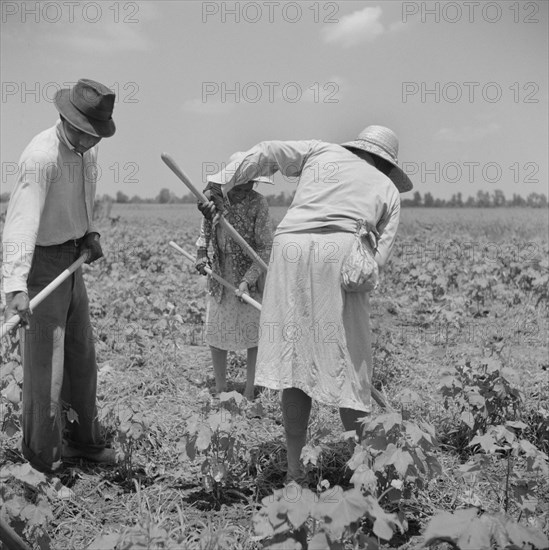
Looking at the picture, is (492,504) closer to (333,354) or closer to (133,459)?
(333,354)

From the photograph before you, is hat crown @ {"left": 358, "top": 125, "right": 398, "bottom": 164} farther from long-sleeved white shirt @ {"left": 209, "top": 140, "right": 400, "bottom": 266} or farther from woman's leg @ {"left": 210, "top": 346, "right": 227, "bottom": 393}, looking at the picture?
woman's leg @ {"left": 210, "top": 346, "right": 227, "bottom": 393}

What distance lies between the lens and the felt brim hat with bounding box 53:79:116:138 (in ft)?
8.68

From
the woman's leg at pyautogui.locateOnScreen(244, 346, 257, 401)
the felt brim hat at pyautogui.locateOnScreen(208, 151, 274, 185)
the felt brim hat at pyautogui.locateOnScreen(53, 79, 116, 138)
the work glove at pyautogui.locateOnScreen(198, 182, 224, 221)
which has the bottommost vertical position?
the woman's leg at pyautogui.locateOnScreen(244, 346, 257, 401)

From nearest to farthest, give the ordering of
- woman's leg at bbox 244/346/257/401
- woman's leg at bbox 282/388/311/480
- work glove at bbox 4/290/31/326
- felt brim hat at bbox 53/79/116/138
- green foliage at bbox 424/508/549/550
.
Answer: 1. green foliage at bbox 424/508/549/550
2. work glove at bbox 4/290/31/326
3. felt brim hat at bbox 53/79/116/138
4. woman's leg at bbox 282/388/311/480
5. woman's leg at bbox 244/346/257/401

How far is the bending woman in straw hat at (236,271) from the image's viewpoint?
3.78 metres

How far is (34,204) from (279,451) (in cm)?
170

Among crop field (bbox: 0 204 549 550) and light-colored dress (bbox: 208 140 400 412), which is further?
light-colored dress (bbox: 208 140 400 412)

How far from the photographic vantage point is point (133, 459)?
317 centimetres

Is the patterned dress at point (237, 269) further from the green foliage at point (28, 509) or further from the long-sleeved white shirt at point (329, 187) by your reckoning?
the green foliage at point (28, 509)

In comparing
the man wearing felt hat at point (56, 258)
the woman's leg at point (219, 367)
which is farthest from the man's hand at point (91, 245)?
the woman's leg at point (219, 367)

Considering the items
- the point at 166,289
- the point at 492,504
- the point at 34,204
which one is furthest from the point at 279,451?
the point at 166,289

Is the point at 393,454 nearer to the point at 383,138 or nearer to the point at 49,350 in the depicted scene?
the point at 383,138

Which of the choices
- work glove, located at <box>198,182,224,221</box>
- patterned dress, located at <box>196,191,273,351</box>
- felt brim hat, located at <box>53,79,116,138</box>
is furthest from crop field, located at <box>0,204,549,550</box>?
felt brim hat, located at <box>53,79,116,138</box>

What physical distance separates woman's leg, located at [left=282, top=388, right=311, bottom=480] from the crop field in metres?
0.13
